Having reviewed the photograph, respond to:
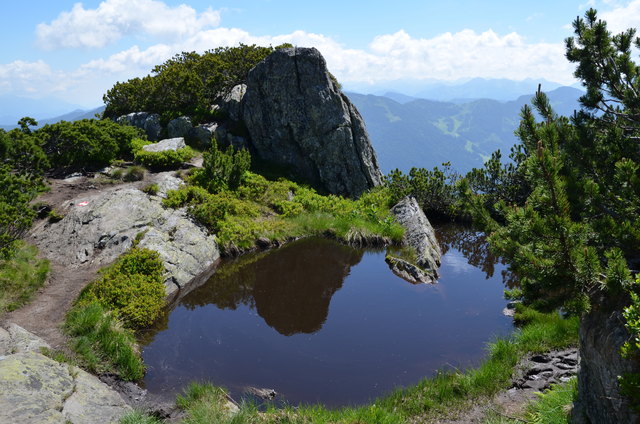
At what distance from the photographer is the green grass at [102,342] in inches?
400

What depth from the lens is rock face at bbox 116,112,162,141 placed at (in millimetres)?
29781

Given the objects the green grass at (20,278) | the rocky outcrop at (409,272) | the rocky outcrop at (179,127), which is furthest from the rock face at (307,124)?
the green grass at (20,278)

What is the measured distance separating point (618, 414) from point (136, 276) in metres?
13.7

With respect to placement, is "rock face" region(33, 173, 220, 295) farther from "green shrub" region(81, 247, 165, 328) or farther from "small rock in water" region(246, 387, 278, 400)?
"small rock in water" region(246, 387, 278, 400)

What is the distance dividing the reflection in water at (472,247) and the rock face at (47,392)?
14298 millimetres

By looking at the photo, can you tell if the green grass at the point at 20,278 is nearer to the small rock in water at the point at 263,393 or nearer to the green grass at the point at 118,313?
the green grass at the point at 118,313

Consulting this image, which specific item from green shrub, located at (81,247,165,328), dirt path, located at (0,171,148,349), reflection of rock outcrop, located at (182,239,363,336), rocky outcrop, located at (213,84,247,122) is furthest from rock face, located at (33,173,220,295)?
rocky outcrop, located at (213,84,247,122)

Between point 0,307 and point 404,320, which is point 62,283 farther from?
point 404,320

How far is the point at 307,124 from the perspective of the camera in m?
28.6

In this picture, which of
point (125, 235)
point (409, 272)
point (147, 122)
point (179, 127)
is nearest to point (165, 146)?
point (179, 127)

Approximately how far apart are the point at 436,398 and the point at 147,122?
28392 millimetres

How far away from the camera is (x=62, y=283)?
14352 mm

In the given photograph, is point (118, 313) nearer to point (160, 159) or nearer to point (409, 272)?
point (409, 272)

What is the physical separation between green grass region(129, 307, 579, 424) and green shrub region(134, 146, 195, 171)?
17.4 meters
